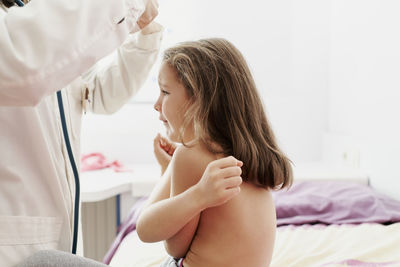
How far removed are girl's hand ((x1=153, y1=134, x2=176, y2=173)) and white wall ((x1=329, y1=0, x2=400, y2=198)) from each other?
3.84 feet

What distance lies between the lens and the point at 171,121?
99 cm

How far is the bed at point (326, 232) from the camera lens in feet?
4.17

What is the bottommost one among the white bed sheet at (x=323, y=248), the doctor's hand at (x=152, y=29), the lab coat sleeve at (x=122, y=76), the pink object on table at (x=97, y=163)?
the pink object on table at (x=97, y=163)

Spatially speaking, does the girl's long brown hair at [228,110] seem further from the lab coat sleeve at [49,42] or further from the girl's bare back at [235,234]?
the lab coat sleeve at [49,42]

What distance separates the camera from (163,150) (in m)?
1.18

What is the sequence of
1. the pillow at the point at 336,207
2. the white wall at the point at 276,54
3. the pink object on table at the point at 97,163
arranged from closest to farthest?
the pillow at the point at 336,207 → the pink object on table at the point at 97,163 → the white wall at the point at 276,54

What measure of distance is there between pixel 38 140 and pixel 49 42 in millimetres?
217

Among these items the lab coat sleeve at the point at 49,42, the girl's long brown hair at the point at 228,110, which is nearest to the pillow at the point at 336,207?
the girl's long brown hair at the point at 228,110

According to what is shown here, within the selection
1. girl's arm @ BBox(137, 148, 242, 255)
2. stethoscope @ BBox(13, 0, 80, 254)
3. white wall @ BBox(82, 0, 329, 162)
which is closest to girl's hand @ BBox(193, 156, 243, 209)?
girl's arm @ BBox(137, 148, 242, 255)

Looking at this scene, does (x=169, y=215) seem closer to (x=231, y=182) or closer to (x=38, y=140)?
(x=231, y=182)

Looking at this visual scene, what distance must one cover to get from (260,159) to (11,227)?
491mm

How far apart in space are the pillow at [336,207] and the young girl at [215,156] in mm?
726

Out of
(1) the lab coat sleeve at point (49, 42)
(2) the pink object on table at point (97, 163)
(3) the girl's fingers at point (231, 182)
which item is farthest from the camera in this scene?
(2) the pink object on table at point (97, 163)

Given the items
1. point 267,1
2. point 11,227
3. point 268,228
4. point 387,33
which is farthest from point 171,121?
point 267,1
